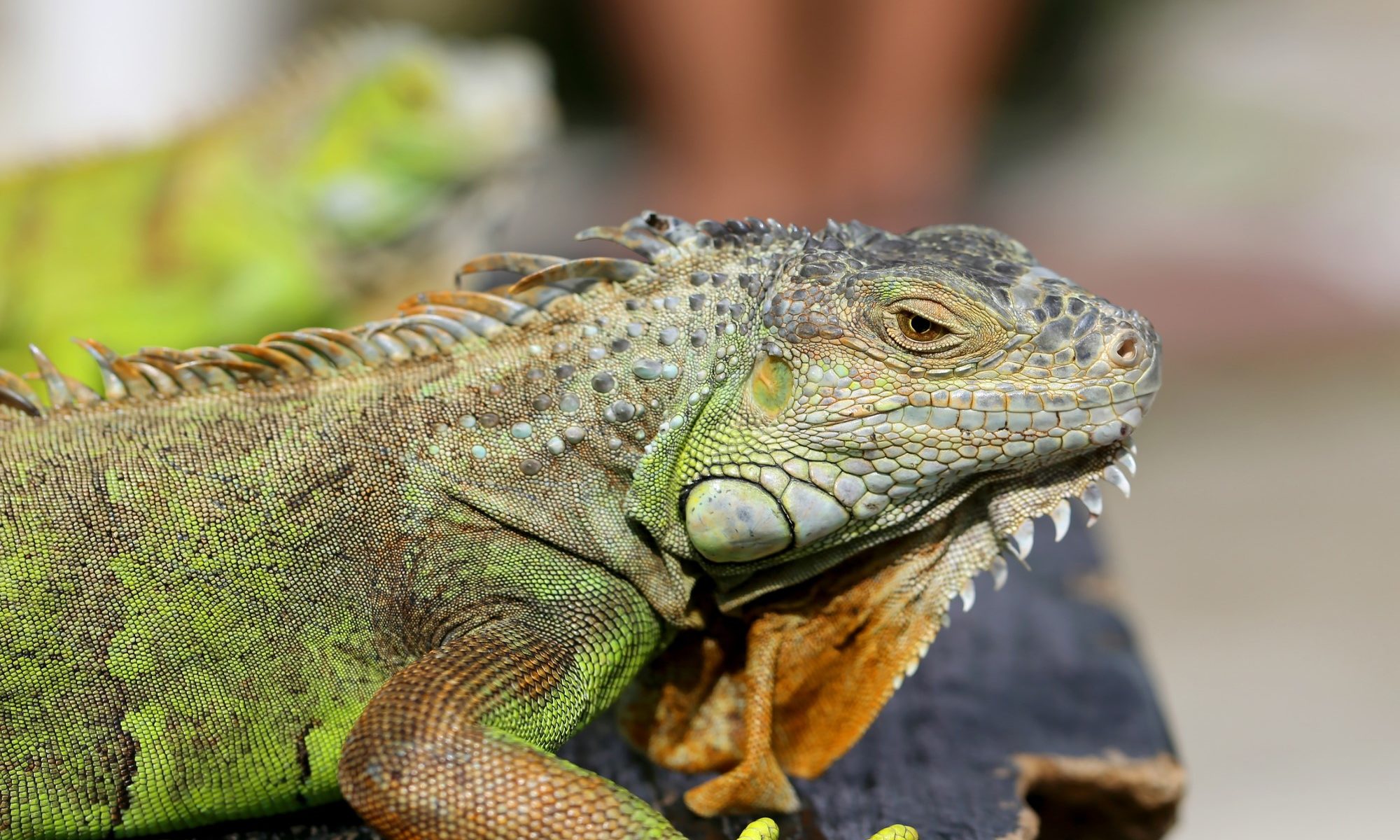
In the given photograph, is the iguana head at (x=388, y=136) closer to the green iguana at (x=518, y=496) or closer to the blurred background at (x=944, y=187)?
the blurred background at (x=944, y=187)

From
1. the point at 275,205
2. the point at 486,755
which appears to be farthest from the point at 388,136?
the point at 486,755

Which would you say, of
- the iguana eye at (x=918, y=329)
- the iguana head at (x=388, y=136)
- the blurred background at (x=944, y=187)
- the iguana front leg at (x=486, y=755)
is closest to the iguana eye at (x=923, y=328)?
the iguana eye at (x=918, y=329)

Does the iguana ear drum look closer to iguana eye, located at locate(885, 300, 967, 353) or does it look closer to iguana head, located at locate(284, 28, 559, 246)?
iguana eye, located at locate(885, 300, 967, 353)

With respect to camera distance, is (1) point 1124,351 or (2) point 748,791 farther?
(2) point 748,791

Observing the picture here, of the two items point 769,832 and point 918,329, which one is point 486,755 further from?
point 918,329

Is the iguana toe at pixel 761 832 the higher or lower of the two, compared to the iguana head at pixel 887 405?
lower

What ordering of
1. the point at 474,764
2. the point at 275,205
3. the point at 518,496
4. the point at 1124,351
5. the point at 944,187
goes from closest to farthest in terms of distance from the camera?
the point at 474,764 → the point at 1124,351 → the point at 518,496 → the point at 275,205 → the point at 944,187
